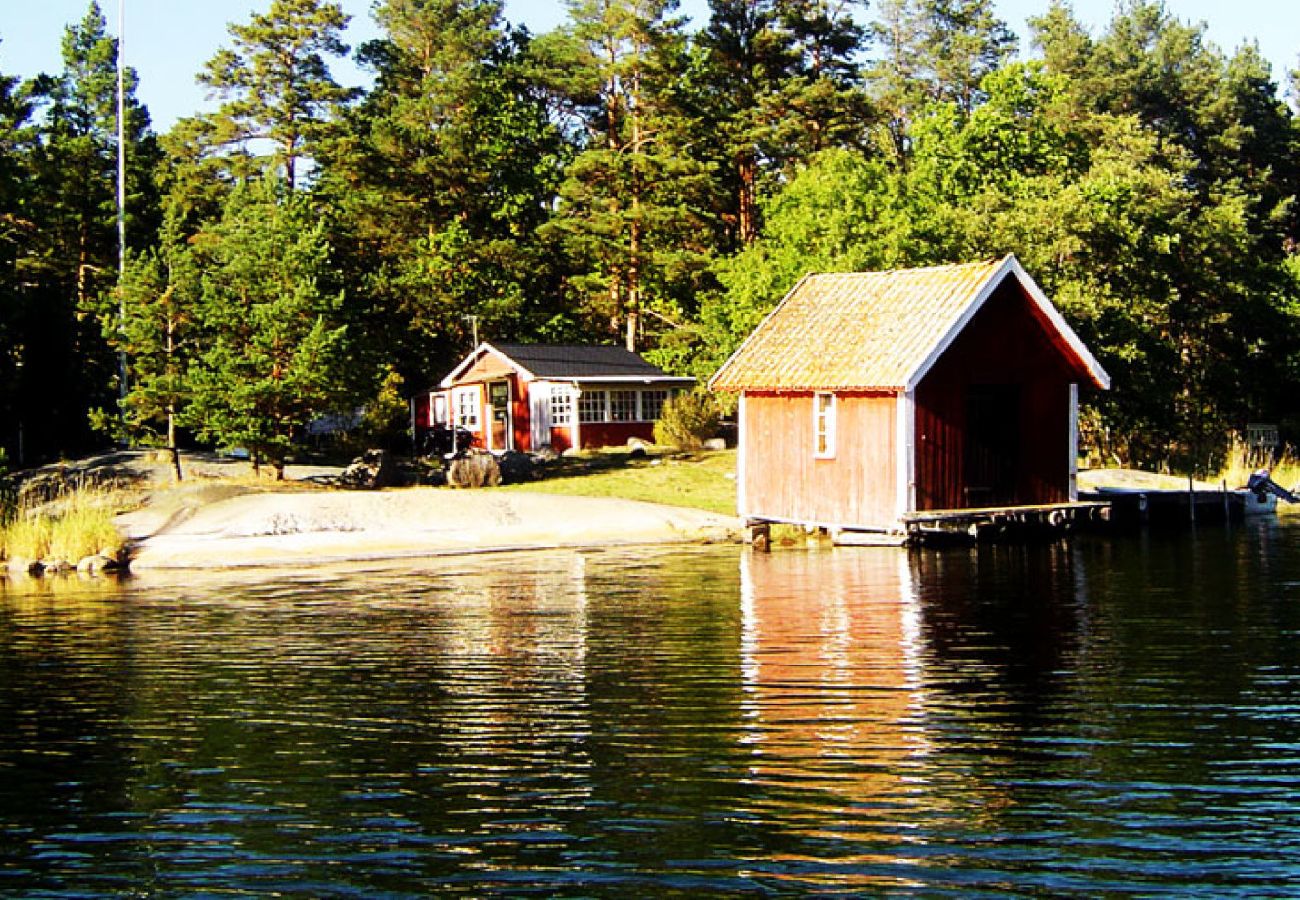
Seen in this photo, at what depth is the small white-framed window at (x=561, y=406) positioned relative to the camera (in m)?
51.7

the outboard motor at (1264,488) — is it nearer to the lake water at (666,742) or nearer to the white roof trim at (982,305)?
the white roof trim at (982,305)

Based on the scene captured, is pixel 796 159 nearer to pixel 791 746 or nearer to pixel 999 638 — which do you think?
pixel 999 638

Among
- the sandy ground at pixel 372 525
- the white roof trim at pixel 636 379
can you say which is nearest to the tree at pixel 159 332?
the sandy ground at pixel 372 525

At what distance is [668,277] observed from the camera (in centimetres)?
5816

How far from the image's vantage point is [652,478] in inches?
1689

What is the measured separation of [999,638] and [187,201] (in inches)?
1904

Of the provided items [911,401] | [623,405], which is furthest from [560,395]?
[911,401]

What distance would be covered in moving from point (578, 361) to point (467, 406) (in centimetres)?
550

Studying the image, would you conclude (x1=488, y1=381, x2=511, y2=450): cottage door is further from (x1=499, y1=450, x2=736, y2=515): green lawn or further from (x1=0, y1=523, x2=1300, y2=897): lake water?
(x1=0, y1=523, x2=1300, y2=897): lake water

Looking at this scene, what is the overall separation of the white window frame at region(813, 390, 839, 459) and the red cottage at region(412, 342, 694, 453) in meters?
19.3

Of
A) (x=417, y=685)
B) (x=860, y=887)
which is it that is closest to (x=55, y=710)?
(x=417, y=685)

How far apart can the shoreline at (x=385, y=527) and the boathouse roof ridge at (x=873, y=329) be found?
158 inches

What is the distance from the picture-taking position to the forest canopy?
4134cm

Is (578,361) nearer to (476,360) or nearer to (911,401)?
(476,360)
